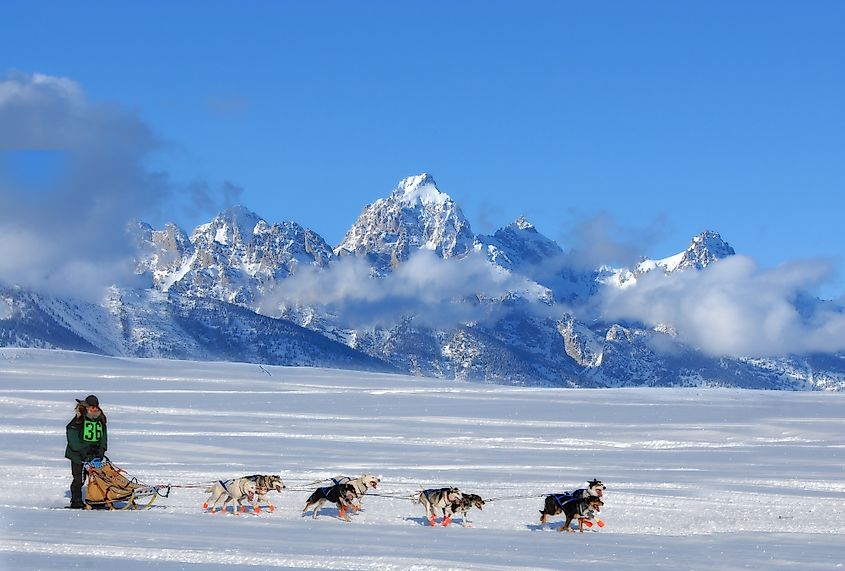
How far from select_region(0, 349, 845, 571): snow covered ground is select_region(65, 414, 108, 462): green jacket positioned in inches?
38.8

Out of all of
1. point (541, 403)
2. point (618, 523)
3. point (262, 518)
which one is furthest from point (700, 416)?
point (262, 518)

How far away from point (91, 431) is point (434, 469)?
23.4 feet

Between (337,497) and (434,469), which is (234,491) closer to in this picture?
(337,497)

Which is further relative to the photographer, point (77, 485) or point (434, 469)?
point (434, 469)

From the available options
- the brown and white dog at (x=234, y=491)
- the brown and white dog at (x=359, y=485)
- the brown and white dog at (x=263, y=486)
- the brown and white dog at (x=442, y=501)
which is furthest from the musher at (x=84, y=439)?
the brown and white dog at (x=442, y=501)

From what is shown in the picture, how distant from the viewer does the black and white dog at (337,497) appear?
16672 millimetres

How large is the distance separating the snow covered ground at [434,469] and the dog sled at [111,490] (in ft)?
1.33

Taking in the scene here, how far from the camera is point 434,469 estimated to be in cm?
2219

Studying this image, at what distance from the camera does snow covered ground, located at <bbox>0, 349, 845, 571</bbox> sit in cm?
1352

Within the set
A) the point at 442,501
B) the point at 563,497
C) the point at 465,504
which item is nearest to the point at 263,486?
the point at 442,501

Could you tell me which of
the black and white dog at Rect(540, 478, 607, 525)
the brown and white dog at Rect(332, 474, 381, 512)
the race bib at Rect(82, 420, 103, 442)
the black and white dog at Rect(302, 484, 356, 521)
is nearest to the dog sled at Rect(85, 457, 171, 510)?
the race bib at Rect(82, 420, 103, 442)

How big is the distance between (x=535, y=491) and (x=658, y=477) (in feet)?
9.67

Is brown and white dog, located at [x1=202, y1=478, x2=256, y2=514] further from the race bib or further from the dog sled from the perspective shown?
the race bib

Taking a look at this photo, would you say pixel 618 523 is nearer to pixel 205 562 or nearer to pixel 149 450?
pixel 205 562
